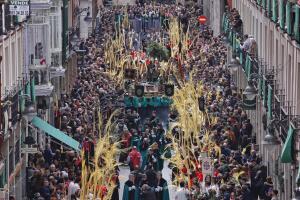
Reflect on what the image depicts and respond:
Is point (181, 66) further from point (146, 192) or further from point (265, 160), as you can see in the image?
point (146, 192)

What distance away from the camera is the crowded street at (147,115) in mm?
50812

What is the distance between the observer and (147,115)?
250ft

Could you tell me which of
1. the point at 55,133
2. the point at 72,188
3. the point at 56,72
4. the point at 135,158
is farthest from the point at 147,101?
the point at 72,188

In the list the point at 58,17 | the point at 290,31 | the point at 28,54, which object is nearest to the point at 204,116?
the point at 28,54

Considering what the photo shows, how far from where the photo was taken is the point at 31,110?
5266 cm

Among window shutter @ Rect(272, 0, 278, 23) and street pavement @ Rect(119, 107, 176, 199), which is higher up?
window shutter @ Rect(272, 0, 278, 23)

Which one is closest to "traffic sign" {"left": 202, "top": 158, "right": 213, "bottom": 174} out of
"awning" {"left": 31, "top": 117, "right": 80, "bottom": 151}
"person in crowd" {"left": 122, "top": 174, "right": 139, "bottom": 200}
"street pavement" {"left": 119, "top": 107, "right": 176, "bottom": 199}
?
"person in crowd" {"left": 122, "top": 174, "right": 139, "bottom": 200}

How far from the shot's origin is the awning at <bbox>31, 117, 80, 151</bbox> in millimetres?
59625

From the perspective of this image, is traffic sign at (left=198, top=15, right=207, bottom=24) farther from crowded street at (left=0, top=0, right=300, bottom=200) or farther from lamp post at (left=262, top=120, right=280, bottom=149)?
lamp post at (left=262, top=120, right=280, bottom=149)

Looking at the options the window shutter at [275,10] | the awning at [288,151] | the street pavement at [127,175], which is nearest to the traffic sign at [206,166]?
the street pavement at [127,175]

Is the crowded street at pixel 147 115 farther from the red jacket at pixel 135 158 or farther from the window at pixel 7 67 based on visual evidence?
the window at pixel 7 67

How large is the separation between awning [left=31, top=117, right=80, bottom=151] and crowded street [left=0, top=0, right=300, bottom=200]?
0.25ft

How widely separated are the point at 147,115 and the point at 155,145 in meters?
16.0

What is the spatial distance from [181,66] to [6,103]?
34255 mm
